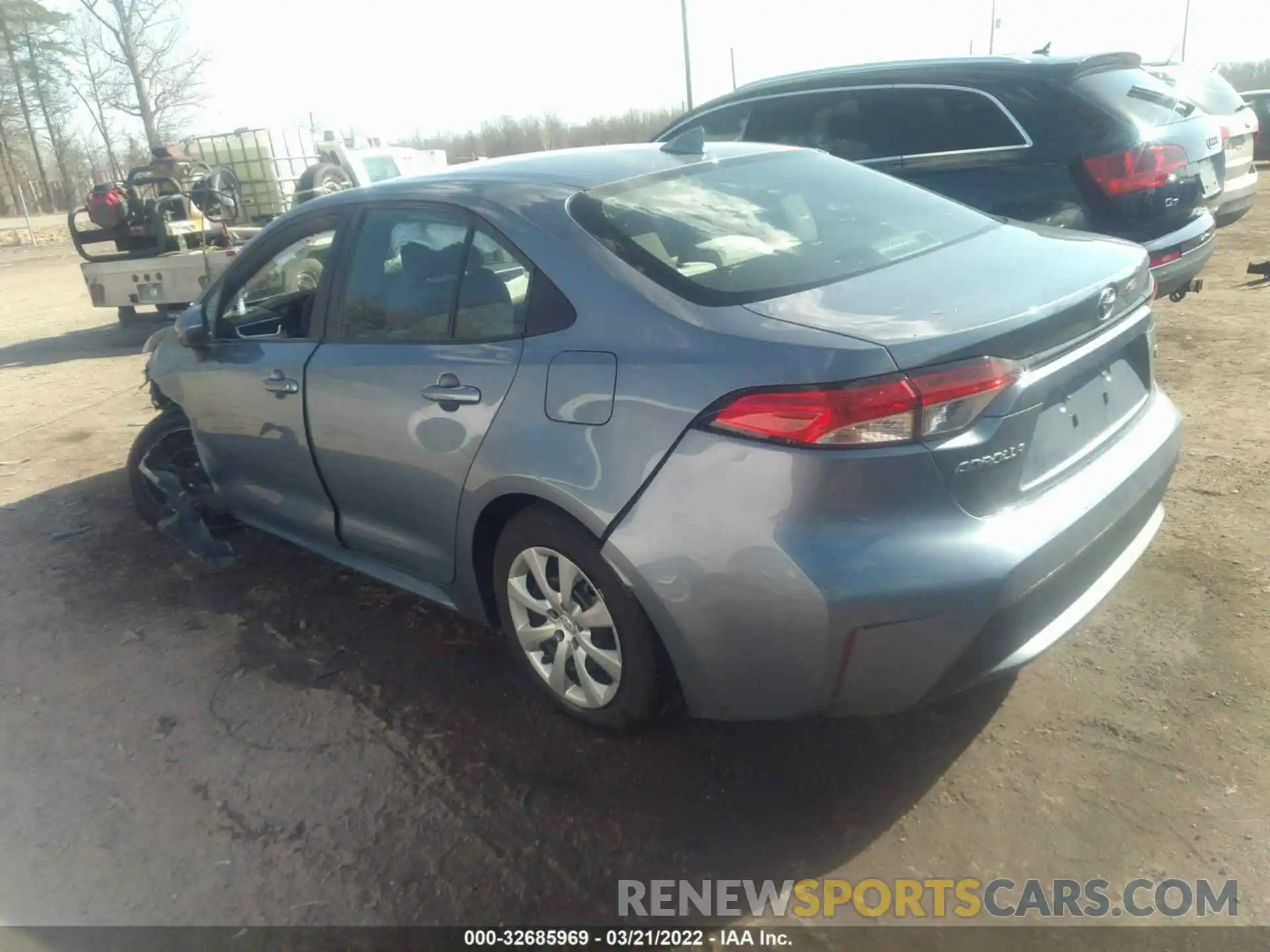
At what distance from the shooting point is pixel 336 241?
3.55 metres

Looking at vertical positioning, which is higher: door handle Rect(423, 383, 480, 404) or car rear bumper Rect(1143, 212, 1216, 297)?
door handle Rect(423, 383, 480, 404)

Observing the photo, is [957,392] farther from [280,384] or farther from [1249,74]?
[1249,74]

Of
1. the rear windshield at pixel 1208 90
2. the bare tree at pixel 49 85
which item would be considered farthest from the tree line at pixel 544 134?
the rear windshield at pixel 1208 90

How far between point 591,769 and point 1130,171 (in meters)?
4.26

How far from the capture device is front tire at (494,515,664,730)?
8.68 ft

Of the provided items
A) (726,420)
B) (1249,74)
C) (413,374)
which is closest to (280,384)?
(413,374)

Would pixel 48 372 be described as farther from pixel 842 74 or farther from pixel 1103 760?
pixel 1103 760

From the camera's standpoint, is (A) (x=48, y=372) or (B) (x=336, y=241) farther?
(A) (x=48, y=372)

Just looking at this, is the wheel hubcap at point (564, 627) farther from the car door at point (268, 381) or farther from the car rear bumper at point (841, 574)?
the car door at point (268, 381)

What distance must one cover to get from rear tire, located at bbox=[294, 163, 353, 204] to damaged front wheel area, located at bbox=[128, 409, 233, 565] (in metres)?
6.53

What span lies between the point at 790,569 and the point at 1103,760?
3.84 ft

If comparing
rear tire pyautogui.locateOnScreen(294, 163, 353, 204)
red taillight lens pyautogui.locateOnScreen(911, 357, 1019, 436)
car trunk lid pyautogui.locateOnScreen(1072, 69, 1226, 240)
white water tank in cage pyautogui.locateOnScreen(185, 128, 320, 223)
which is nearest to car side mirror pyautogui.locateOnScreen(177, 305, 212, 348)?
red taillight lens pyautogui.locateOnScreen(911, 357, 1019, 436)

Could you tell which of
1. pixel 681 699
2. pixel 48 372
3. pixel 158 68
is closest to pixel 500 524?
pixel 681 699

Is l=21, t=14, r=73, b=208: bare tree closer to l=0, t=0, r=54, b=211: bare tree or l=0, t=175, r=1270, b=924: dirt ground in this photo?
l=0, t=0, r=54, b=211: bare tree
